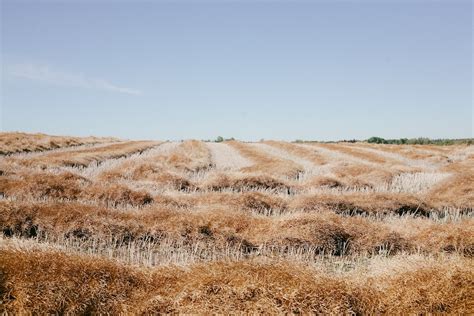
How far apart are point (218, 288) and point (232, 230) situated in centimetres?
431

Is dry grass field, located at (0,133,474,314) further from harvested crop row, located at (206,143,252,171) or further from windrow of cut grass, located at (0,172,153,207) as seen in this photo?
harvested crop row, located at (206,143,252,171)

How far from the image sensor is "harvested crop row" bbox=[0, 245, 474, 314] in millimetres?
6621

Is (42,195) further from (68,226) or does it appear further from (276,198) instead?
(276,198)

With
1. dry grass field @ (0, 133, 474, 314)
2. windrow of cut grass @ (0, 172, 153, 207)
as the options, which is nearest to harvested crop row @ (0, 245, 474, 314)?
dry grass field @ (0, 133, 474, 314)

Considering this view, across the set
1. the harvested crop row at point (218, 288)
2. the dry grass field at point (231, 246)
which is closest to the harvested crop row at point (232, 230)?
the dry grass field at point (231, 246)

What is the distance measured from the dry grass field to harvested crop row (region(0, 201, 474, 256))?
0.11ft

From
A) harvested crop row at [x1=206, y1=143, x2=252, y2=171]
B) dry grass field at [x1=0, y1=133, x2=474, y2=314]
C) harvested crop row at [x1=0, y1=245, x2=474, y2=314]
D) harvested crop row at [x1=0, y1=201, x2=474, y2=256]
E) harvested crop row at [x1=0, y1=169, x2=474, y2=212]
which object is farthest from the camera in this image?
harvested crop row at [x1=206, y1=143, x2=252, y2=171]

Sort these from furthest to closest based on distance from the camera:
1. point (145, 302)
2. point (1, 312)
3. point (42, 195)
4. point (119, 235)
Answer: point (42, 195) → point (119, 235) → point (145, 302) → point (1, 312)

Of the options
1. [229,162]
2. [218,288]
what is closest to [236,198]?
[218,288]

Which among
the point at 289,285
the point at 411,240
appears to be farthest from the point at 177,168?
the point at 289,285

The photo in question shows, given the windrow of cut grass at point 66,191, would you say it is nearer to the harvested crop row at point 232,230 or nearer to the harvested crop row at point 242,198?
the harvested crop row at point 242,198

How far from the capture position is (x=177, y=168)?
24453 millimetres

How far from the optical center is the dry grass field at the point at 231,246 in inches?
269

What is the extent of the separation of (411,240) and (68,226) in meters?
8.93
